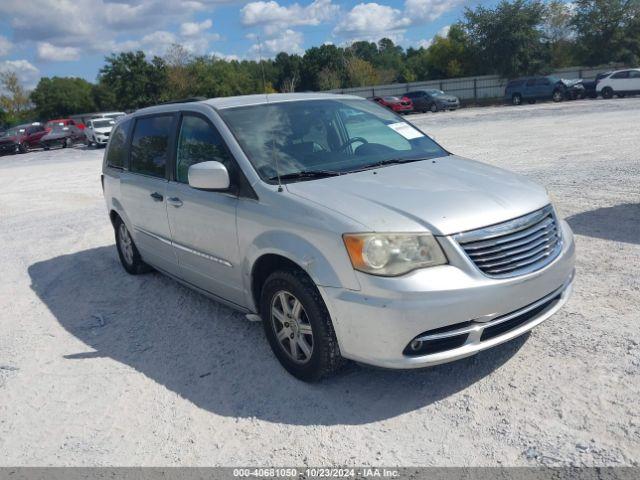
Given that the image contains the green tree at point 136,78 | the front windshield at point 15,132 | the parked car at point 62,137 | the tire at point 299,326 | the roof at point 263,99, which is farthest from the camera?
the green tree at point 136,78

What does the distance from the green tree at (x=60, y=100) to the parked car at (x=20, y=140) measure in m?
42.3

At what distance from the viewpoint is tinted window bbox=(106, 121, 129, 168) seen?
6.39 m

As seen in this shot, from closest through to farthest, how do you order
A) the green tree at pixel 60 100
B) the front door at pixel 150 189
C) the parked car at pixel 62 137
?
1. the front door at pixel 150 189
2. the parked car at pixel 62 137
3. the green tree at pixel 60 100

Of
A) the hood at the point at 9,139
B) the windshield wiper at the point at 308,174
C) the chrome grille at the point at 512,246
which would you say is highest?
the windshield wiper at the point at 308,174

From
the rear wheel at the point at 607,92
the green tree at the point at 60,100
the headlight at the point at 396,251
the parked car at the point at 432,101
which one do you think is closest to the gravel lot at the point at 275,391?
the headlight at the point at 396,251

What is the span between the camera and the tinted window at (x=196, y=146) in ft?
14.8

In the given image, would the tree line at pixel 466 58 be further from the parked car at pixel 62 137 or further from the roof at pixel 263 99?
the roof at pixel 263 99

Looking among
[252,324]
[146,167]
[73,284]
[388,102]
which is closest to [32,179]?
[73,284]

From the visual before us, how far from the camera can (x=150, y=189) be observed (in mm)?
5500

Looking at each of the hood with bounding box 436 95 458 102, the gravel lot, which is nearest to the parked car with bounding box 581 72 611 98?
the hood with bounding box 436 95 458 102

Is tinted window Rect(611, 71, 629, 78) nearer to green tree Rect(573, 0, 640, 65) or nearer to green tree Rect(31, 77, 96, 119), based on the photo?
green tree Rect(573, 0, 640, 65)

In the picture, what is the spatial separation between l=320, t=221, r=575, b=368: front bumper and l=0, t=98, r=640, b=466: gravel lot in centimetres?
38

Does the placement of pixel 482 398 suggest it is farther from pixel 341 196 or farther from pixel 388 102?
pixel 388 102

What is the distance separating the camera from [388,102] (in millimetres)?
38250
